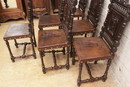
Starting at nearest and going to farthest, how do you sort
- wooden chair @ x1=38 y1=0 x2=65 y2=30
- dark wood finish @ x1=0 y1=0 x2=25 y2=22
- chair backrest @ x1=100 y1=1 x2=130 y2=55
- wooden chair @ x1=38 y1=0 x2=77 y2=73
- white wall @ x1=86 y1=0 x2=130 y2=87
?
chair backrest @ x1=100 y1=1 x2=130 y2=55 → white wall @ x1=86 y1=0 x2=130 y2=87 → wooden chair @ x1=38 y1=0 x2=77 y2=73 → wooden chair @ x1=38 y1=0 x2=65 y2=30 → dark wood finish @ x1=0 y1=0 x2=25 y2=22

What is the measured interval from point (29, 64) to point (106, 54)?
3.89ft

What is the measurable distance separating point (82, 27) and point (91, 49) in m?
0.52

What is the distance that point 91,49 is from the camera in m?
1.45

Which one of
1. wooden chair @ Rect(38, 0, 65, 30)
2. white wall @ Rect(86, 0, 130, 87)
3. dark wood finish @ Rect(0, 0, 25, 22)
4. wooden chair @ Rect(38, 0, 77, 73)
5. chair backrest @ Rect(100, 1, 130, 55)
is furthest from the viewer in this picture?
dark wood finish @ Rect(0, 0, 25, 22)

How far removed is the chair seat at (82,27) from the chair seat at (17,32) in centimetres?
69

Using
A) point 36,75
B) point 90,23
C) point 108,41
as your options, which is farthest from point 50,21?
point 108,41

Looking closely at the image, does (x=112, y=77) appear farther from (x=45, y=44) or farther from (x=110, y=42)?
(x=45, y=44)

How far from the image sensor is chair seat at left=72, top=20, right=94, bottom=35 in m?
1.79

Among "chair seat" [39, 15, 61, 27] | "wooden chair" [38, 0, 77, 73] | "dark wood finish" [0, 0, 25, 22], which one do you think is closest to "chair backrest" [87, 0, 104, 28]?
"wooden chair" [38, 0, 77, 73]

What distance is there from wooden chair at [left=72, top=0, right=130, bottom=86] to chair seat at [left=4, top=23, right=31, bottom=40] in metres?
0.77

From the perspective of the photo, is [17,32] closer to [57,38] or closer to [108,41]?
[57,38]

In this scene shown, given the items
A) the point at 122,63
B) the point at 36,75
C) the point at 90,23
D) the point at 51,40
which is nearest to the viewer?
the point at 122,63

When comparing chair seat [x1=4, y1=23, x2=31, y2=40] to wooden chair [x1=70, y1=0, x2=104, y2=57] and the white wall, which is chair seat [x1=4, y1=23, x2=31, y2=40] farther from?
the white wall

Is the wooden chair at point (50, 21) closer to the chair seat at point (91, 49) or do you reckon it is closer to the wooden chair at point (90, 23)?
the wooden chair at point (90, 23)
